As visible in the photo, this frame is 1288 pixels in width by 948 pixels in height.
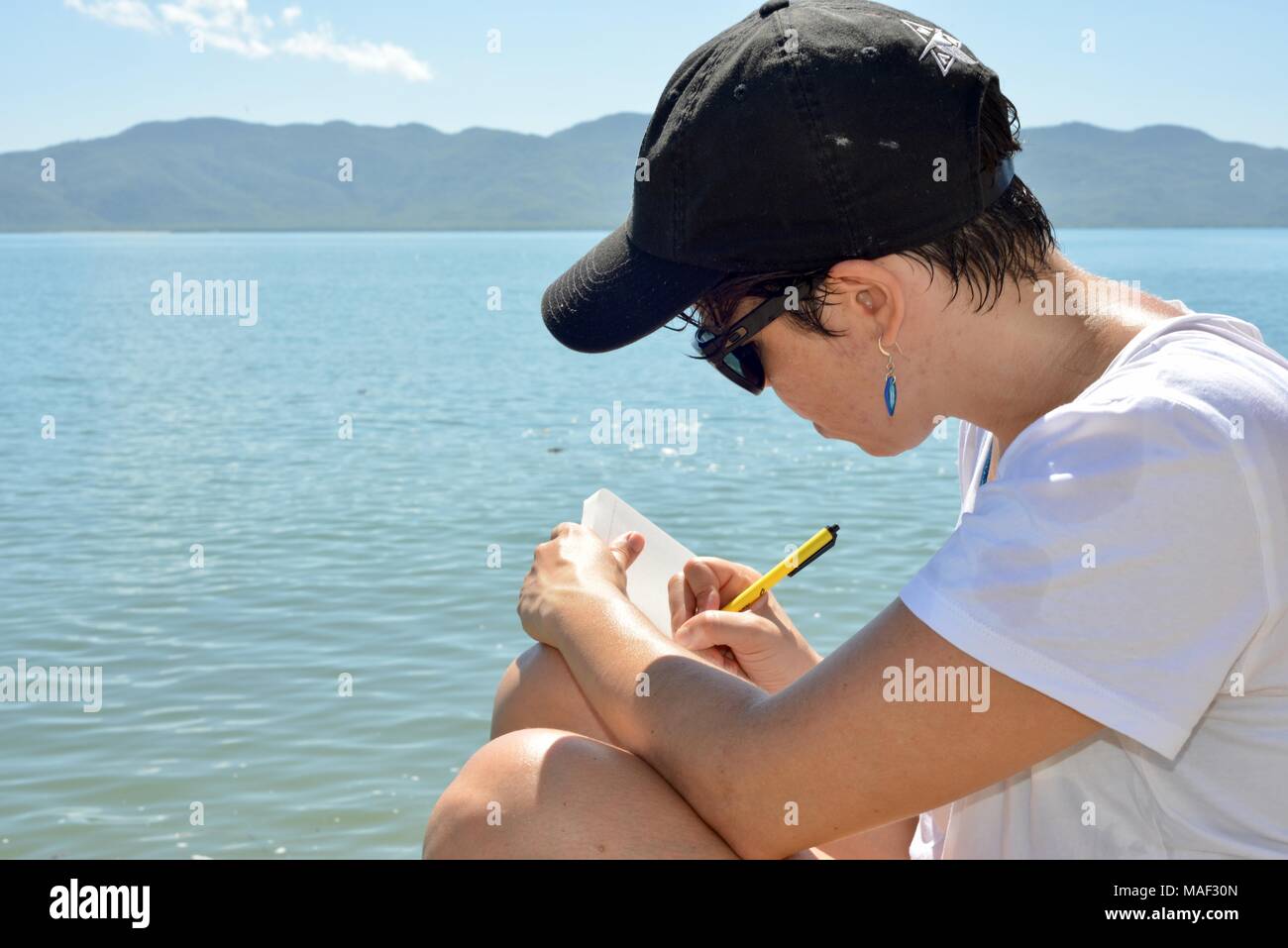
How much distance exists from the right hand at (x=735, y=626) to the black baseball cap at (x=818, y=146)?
2.20 feet

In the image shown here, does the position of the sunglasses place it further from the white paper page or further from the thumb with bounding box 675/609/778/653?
the white paper page

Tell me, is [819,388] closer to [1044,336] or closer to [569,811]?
[1044,336]

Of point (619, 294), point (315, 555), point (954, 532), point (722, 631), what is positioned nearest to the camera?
point (954, 532)

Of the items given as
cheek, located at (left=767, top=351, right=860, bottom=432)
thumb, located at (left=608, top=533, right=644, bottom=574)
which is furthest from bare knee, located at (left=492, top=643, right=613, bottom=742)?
cheek, located at (left=767, top=351, right=860, bottom=432)

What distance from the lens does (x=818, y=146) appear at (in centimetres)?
158

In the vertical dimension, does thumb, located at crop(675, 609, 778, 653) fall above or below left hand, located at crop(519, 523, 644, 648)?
below

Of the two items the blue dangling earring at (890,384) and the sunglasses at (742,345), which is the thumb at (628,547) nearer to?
the sunglasses at (742,345)

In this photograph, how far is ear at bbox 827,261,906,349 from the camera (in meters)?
1.64

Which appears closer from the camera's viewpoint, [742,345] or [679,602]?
[742,345]

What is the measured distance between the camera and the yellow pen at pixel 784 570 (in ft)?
7.62

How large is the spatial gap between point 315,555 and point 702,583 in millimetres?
6268

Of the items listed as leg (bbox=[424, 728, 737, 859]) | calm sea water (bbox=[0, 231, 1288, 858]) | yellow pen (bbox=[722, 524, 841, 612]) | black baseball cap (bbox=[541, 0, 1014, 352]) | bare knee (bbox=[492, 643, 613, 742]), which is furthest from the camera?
calm sea water (bbox=[0, 231, 1288, 858])

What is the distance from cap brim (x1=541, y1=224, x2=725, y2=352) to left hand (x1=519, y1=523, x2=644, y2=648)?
14.9 inches

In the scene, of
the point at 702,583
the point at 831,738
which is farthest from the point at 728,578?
the point at 831,738
